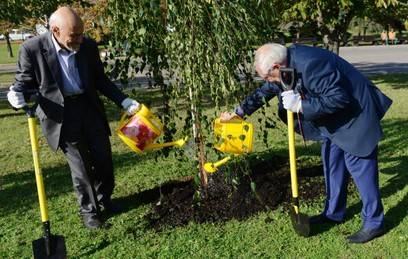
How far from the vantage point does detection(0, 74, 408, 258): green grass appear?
3.70m

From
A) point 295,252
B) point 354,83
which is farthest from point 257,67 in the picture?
point 295,252

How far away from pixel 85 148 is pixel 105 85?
1.84 feet

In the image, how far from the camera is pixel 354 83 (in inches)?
135

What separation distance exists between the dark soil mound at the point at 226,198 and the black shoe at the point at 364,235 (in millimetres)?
805

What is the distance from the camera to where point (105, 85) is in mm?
4258

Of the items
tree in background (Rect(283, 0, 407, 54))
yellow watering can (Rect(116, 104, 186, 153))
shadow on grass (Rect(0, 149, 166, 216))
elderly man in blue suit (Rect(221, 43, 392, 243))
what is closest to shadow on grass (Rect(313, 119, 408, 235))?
elderly man in blue suit (Rect(221, 43, 392, 243))

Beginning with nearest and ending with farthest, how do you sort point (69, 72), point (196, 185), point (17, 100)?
point (17, 100)
point (69, 72)
point (196, 185)

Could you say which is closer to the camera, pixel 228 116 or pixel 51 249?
pixel 51 249

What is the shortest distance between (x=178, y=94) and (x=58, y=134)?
102cm

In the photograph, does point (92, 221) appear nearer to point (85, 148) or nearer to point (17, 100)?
point (85, 148)

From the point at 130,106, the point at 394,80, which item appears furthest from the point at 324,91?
the point at 394,80

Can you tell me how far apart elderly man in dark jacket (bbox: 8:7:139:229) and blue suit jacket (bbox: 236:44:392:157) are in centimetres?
141

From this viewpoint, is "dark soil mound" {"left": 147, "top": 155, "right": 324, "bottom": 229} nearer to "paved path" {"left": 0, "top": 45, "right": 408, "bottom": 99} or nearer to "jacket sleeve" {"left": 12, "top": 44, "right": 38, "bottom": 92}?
"jacket sleeve" {"left": 12, "top": 44, "right": 38, "bottom": 92}

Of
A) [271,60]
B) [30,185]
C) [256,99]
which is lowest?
[30,185]
